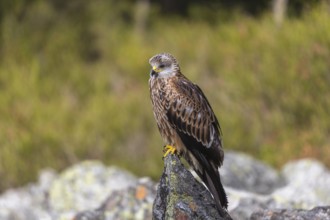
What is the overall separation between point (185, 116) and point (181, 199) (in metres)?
1.15

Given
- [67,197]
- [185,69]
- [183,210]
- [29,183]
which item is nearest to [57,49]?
[185,69]

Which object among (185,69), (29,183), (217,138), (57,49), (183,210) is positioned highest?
(57,49)

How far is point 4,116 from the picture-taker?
1880 centimetres

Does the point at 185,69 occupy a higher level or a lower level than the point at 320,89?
higher

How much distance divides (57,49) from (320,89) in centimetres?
1463

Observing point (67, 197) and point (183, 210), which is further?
point (67, 197)

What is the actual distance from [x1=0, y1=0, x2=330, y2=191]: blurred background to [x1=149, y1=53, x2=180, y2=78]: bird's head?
8.00 m

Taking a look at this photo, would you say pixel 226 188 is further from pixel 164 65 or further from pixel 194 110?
pixel 164 65

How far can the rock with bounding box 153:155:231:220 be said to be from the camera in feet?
21.6

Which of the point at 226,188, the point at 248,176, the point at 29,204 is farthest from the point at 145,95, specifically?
the point at 226,188

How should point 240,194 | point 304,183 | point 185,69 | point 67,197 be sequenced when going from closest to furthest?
point 240,194 → point 304,183 → point 67,197 → point 185,69

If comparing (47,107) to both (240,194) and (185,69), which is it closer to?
(185,69)

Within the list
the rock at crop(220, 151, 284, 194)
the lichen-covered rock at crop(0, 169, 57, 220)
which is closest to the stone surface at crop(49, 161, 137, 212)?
the lichen-covered rock at crop(0, 169, 57, 220)

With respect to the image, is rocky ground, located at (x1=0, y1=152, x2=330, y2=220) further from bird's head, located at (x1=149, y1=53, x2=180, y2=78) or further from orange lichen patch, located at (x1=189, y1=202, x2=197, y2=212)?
orange lichen patch, located at (x1=189, y1=202, x2=197, y2=212)
